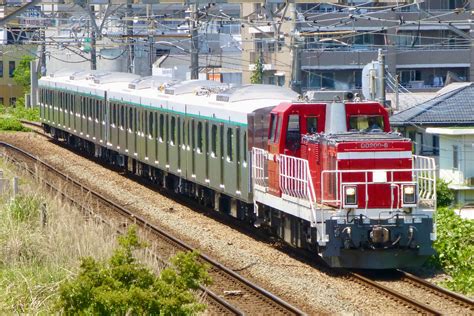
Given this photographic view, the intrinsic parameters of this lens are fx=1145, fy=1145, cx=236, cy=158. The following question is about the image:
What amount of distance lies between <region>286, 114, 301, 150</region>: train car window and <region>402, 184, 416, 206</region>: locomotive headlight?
2.24 meters

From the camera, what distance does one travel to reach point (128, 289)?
400 inches

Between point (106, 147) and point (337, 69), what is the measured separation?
22.5 metres

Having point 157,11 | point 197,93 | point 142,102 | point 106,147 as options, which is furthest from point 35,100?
point 197,93

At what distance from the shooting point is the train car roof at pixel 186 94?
19984 millimetres

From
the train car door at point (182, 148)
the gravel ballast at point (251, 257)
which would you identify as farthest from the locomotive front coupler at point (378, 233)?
the train car door at point (182, 148)

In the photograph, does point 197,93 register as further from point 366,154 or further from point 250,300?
point 250,300

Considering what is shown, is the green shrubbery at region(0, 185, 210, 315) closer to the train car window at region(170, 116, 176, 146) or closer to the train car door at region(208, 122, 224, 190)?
the train car door at region(208, 122, 224, 190)

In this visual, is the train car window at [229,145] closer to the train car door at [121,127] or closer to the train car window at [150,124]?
the train car window at [150,124]

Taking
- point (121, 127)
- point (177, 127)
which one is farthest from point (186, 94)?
point (121, 127)

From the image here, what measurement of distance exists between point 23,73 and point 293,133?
5554cm

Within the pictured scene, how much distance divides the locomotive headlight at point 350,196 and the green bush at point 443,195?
38.0 feet

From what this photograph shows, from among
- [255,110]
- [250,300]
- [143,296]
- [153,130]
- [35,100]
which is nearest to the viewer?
[143,296]

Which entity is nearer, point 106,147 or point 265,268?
point 265,268

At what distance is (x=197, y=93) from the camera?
947 inches
